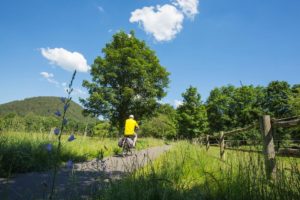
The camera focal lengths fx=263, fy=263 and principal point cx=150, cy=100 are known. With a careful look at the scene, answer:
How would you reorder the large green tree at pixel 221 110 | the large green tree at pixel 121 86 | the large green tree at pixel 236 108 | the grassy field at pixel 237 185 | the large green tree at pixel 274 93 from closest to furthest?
the grassy field at pixel 237 185, the large green tree at pixel 121 86, the large green tree at pixel 274 93, the large green tree at pixel 236 108, the large green tree at pixel 221 110

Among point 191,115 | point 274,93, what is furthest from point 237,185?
point 274,93

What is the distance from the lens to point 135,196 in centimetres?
287

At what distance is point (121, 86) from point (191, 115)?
22.2 metres

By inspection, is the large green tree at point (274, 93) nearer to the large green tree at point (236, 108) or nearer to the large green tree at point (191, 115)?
the large green tree at point (236, 108)

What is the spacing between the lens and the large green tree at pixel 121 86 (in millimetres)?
29625

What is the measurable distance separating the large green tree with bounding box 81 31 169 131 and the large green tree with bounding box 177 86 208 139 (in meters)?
17.5

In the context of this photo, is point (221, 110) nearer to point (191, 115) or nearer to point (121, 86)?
point (191, 115)

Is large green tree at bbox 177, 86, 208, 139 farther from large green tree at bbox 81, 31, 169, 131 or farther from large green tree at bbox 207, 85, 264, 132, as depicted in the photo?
large green tree at bbox 81, 31, 169, 131

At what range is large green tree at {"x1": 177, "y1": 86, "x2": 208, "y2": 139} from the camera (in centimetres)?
4919

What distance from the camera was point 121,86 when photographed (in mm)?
30984

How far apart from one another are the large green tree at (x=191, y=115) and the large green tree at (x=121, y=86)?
17499 millimetres

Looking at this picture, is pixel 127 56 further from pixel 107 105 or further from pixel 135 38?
pixel 107 105

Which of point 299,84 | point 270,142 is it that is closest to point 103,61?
point 270,142

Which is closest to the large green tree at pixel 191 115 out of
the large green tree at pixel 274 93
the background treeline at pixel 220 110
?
the background treeline at pixel 220 110
